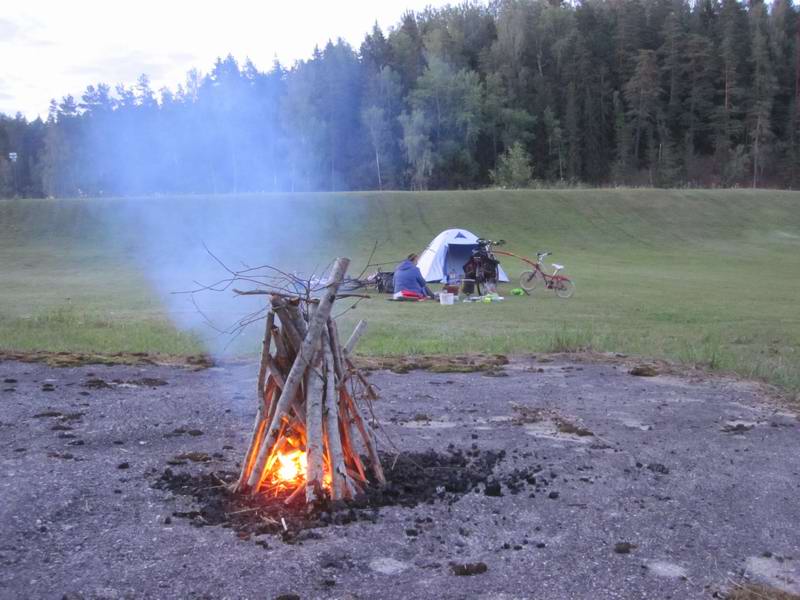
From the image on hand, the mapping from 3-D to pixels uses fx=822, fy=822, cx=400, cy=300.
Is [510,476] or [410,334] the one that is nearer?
[510,476]

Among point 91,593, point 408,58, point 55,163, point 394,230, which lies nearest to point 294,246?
point 394,230

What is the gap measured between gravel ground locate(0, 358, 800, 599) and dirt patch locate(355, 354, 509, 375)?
1026 mm

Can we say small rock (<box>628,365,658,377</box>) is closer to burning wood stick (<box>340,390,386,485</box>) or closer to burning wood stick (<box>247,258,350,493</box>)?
burning wood stick (<box>340,390,386,485</box>)

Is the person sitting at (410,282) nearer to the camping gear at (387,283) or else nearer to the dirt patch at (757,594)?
the camping gear at (387,283)

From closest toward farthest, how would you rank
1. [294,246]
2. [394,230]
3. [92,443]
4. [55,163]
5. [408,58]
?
[92,443]
[294,246]
[394,230]
[55,163]
[408,58]

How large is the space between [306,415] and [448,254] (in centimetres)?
1878

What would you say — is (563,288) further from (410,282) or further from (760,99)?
(760,99)

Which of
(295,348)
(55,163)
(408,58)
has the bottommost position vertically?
(295,348)

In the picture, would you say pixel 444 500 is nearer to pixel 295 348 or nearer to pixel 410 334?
pixel 295 348

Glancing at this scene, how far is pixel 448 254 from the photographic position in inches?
912

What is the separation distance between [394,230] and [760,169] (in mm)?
48074

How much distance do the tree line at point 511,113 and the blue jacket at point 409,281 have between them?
131ft

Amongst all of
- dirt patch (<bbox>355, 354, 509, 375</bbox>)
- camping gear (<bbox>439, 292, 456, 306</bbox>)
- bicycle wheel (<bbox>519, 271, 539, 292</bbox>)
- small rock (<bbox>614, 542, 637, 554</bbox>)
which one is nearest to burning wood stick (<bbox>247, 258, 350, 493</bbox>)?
small rock (<bbox>614, 542, 637, 554</bbox>)

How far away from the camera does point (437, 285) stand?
877 inches
